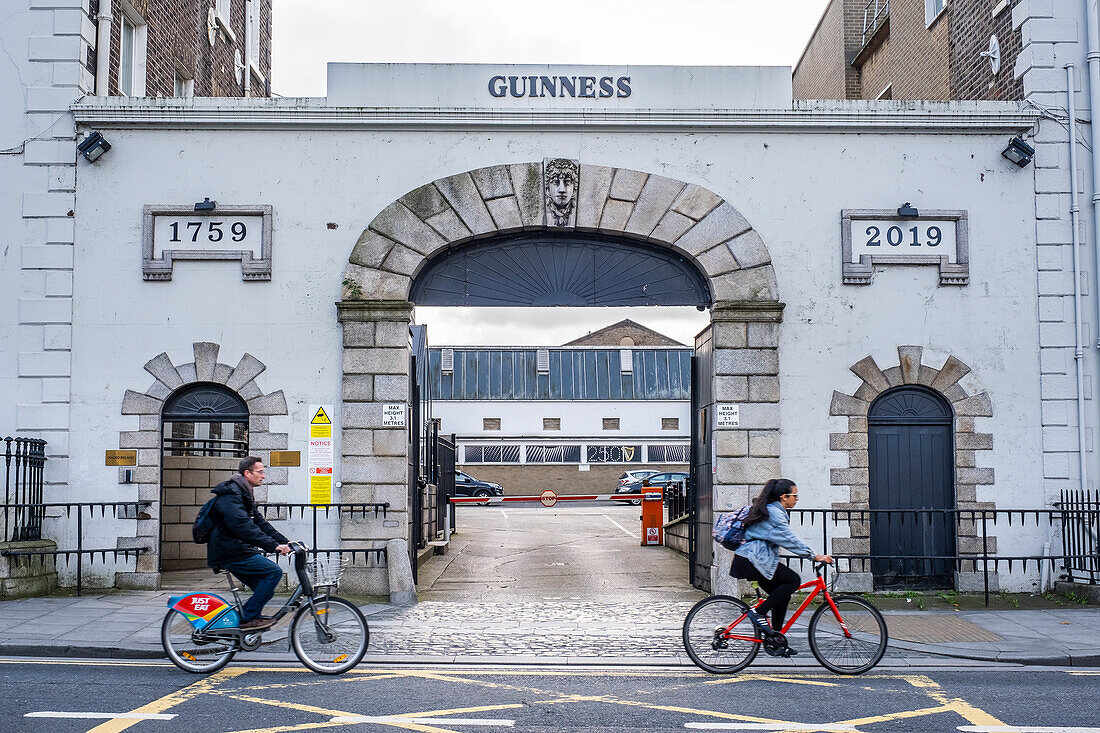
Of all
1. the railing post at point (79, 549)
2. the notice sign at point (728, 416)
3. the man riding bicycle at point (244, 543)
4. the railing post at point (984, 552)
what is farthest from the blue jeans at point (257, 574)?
the railing post at point (984, 552)

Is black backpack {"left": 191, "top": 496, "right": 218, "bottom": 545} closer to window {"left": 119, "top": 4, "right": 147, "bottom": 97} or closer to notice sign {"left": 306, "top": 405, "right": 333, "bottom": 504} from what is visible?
notice sign {"left": 306, "top": 405, "right": 333, "bottom": 504}

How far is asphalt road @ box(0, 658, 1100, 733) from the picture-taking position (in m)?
7.16

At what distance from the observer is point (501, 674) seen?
9.11 meters

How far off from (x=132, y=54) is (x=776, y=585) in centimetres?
1300

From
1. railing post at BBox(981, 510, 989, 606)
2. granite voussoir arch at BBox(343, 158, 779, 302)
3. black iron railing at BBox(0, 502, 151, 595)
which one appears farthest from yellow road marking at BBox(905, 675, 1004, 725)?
black iron railing at BBox(0, 502, 151, 595)

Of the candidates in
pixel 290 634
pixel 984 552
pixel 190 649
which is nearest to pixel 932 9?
pixel 984 552

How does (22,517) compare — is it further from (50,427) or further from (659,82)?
(659,82)

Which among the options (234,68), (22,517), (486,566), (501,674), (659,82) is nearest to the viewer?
(501,674)

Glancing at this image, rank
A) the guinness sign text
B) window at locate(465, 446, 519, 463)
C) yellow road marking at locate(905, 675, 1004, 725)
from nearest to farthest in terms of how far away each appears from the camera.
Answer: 1. yellow road marking at locate(905, 675, 1004, 725)
2. the guinness sign text
3. window at locate(465, 446, 519, 463)

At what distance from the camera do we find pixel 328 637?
29.4 feet

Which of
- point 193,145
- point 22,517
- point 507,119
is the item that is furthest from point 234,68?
point 22,517

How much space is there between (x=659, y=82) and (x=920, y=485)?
20.0ft

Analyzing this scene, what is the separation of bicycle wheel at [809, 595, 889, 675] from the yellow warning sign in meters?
6.65

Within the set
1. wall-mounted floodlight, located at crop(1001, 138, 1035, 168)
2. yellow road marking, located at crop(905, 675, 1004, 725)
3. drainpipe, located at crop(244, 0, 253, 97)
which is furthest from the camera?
drainpipe, located at crop(244, 0, 253, 97)
